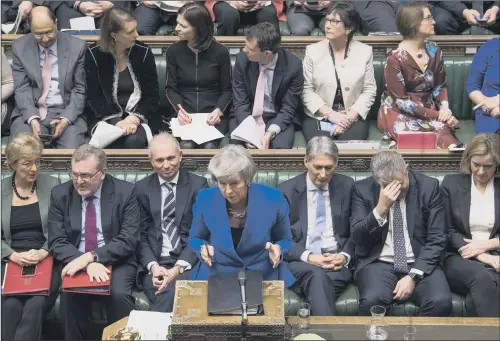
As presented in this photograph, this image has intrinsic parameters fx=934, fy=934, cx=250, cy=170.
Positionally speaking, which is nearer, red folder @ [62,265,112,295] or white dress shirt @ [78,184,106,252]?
red folder @ [62,265,112,295]

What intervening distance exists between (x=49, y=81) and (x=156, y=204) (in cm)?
136

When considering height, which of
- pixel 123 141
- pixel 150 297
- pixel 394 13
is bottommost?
pixel 150 297

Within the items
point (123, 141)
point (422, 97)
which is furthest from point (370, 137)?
point (123, 141)

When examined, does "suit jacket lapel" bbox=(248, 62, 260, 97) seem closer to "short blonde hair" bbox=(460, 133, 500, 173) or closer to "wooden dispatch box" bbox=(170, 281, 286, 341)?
"short blonde hair" bbox=(460, 133, 500, 173)

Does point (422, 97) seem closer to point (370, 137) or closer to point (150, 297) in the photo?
point (370, 137)

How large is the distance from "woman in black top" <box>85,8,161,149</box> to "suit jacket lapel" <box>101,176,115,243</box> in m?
0.75

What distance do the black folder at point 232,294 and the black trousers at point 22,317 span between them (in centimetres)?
106

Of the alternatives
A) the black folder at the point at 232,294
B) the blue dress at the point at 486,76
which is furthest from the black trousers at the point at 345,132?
the black folder at the point at 232,294

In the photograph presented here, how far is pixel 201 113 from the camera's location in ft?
18.5

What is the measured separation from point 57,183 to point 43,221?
0.74 feet

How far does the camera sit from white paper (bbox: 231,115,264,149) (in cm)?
→ 533

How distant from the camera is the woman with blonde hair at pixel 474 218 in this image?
462cm

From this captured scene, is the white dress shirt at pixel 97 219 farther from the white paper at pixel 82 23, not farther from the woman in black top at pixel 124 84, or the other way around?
the white paper at pixel 82 23

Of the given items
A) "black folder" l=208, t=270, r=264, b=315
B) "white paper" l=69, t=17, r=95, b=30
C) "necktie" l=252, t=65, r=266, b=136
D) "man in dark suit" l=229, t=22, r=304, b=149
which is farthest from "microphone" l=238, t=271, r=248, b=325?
"white paper" l=69, t=17, r=95, b=30
